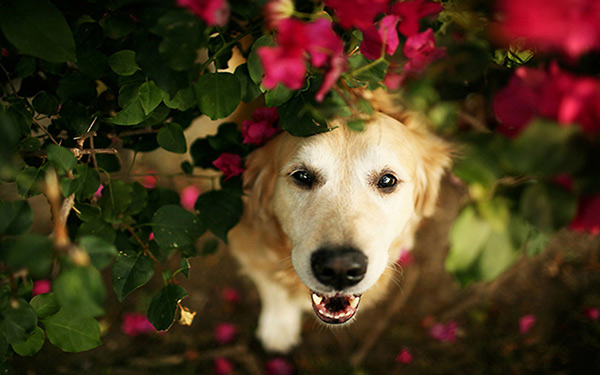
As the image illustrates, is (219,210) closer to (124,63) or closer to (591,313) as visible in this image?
(124,63)

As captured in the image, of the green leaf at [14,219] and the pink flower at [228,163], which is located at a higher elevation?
the green leaf at [14,219]

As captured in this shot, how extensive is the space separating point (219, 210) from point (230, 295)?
1687 mm

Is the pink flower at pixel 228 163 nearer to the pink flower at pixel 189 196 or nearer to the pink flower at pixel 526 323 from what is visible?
the pink flower at pixel 189 196

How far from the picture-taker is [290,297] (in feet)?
7.68

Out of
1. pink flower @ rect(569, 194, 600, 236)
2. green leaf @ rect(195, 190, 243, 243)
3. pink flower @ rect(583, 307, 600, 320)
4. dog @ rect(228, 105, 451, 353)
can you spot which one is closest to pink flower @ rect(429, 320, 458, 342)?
dog @ rect(228, 105, 451, 353)

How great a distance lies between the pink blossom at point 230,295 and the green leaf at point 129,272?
1.84 m

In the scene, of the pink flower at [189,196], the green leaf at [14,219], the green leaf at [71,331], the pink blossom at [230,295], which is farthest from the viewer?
the pink flower at [189,196]

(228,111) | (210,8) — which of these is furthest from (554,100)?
(228,111)

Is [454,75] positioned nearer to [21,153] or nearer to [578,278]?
[21,153]

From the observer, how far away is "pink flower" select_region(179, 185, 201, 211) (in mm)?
3098

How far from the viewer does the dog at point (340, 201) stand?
1.39 m

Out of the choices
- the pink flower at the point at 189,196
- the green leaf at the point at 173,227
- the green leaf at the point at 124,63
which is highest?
the green leaf at the point at 124,63

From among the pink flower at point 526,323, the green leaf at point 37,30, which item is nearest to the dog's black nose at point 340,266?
the green leaf at point 37,30

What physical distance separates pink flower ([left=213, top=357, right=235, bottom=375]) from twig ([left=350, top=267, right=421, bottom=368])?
0.90 meters
